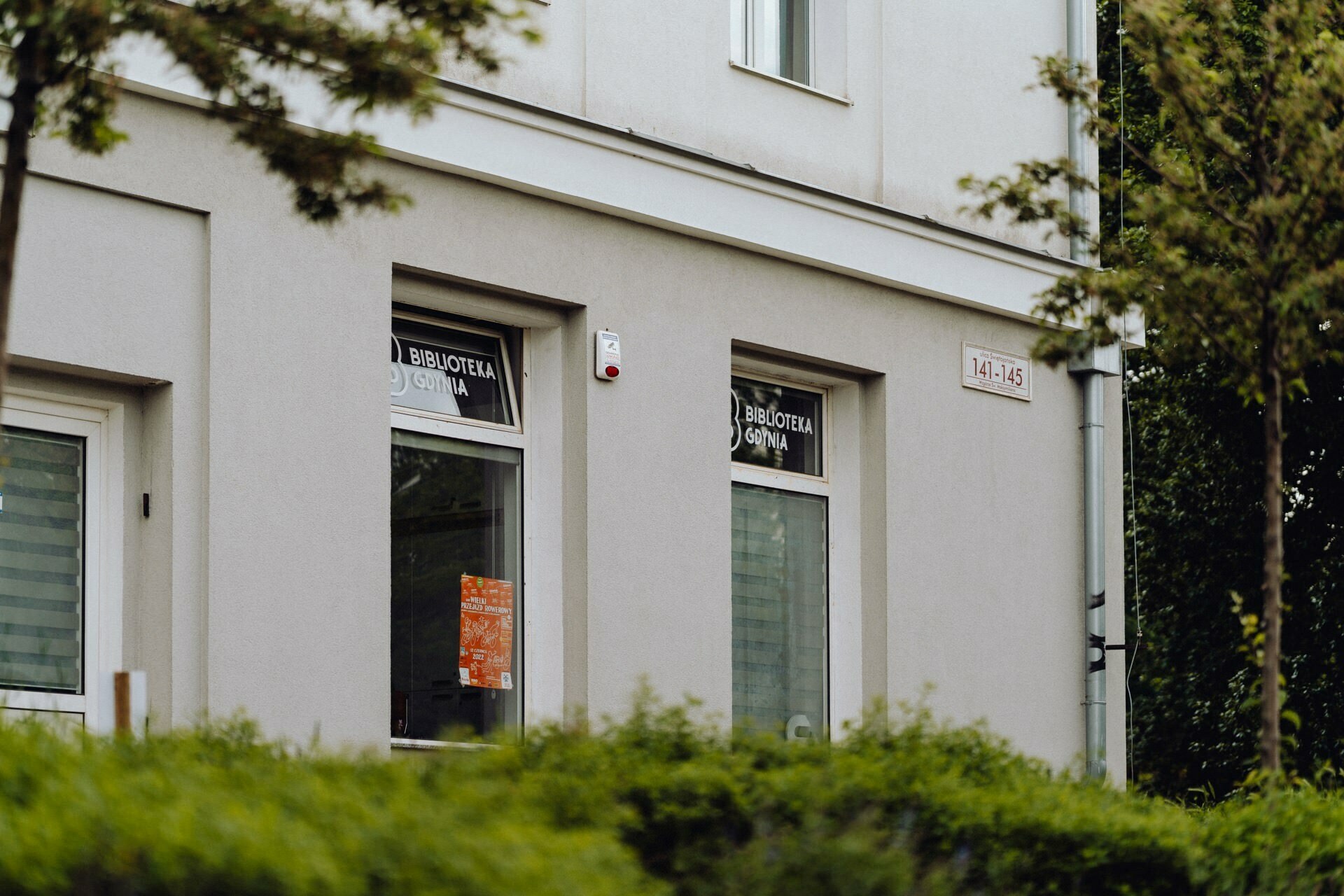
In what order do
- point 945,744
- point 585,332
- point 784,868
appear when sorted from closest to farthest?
point 784,868
point 945,744
point 585,332

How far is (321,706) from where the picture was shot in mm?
8703

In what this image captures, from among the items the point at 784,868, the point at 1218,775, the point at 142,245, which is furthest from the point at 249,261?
the point at 1218,775

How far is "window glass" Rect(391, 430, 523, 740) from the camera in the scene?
375 inches

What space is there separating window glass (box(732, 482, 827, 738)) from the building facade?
24 mm

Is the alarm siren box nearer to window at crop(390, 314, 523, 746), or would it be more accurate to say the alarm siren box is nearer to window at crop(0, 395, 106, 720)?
window at crop(390, 314, 523, 746)

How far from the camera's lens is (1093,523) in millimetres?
12578

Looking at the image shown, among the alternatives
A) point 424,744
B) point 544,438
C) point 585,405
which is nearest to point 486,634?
point 424,744

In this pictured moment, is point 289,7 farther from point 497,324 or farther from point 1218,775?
point 1218,775

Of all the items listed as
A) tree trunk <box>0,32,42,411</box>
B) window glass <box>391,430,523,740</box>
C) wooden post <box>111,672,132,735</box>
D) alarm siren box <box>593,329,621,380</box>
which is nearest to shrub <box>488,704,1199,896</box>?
wooden post <box>111,672,132,735</box>

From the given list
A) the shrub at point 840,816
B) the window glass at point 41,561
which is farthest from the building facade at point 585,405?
the shrub at point 840,816

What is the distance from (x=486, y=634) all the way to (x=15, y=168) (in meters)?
4.80

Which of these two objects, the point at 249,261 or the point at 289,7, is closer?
the point at 289,7

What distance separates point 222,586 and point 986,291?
18.1 feet

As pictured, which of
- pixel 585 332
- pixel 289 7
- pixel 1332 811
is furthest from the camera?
pixel 585 332
